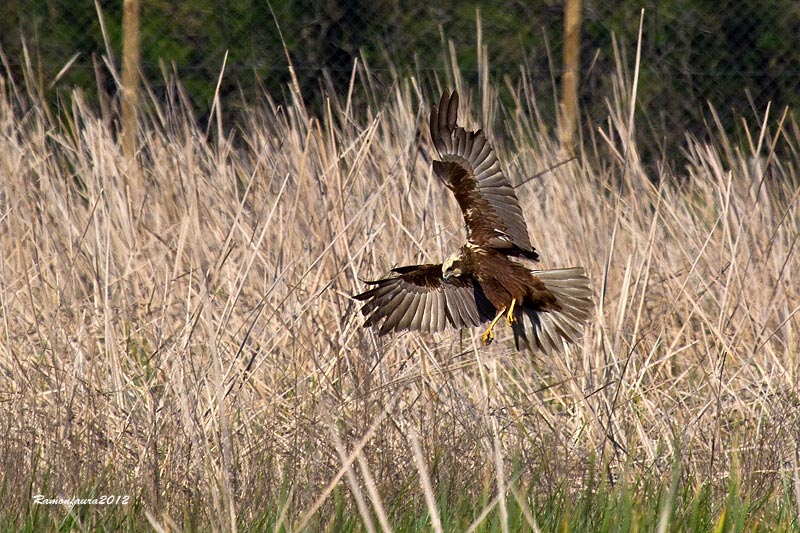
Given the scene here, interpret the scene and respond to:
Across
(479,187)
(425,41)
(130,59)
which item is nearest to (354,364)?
(479,187)

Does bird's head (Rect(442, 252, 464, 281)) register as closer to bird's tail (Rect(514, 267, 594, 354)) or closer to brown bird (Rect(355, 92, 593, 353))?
Result: brown bird (Rect(355, 92, 593, 353))

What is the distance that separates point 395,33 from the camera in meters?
5.77

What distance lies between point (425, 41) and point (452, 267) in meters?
3.37

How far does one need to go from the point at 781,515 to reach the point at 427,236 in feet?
4.29

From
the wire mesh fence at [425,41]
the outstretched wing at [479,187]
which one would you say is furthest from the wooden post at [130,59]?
the outstretched wing at [479,187]

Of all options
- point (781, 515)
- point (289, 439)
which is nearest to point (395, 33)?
point (289, 439)

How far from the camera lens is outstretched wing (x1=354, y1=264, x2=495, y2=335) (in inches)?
110

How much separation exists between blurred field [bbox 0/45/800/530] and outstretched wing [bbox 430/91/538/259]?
29cm

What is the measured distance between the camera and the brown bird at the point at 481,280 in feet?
8.79

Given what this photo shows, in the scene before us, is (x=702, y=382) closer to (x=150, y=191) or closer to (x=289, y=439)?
(x=289, y=439)

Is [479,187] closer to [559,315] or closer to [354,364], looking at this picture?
[559,315]

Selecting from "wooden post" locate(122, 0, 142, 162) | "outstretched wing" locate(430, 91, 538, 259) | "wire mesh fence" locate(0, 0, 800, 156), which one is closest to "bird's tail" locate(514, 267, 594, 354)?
"outstretched wing" locate(430, 91, 538, 259)

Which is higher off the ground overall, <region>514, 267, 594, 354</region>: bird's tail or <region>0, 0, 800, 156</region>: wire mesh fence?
<region>0, 0, 800, 156</region>: wire mesh fence

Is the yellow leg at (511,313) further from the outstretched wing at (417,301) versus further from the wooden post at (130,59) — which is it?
the wooden post at (130,59)
